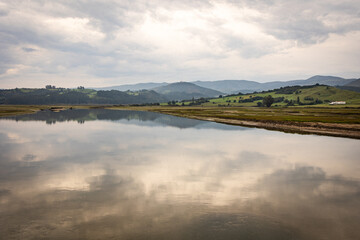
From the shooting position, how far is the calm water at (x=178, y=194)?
16.7 meters

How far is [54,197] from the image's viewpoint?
2177cm

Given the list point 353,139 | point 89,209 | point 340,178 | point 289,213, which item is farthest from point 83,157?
point 353,139

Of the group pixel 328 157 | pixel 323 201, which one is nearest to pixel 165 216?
pixel 323 201

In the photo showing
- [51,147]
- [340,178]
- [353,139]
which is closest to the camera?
[340,178]

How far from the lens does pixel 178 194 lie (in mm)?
23109

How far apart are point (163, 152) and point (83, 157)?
1340 centimetres

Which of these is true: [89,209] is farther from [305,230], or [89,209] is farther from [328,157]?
[328,157]

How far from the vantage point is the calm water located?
16.7m

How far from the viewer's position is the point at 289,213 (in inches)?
758

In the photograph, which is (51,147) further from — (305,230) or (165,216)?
(305,230)

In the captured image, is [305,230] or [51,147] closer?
[305,230]


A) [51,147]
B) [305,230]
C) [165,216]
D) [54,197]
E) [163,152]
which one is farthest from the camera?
[51,147]

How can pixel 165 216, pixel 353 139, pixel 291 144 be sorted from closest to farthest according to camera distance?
pixel 165 216, pixel 291 144, pixel 353 139

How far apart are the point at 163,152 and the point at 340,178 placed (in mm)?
26565
